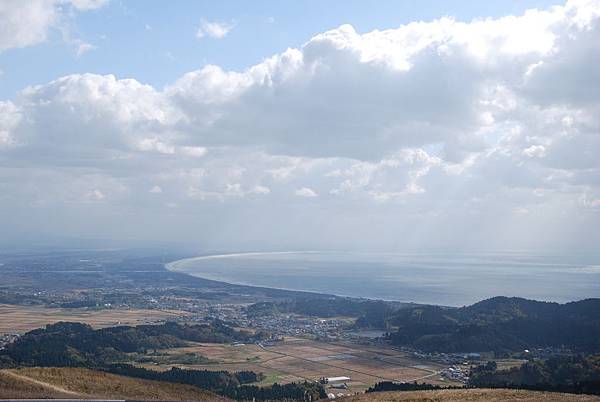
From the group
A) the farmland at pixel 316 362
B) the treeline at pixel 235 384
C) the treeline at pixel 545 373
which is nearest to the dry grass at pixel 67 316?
the farmland at pixel 316 362

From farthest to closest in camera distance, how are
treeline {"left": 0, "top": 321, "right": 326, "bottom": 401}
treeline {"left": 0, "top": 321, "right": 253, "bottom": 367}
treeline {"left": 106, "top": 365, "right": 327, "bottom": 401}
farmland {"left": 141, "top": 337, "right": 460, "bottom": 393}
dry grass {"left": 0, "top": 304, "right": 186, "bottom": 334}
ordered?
dry grass {"left": 0, "top": 304, "right": 186, "bottom": 334}
treeline {"left": 0, "top": 321, "right": 253, "bottom": 367}
farmland {"left": 141, "top": 337, "right": 460, "bottom": 393}
treeline {"left": 0, "top": 321, "right": 326, "bottom": 401}
treeline {"left": 106, "top": 365, "right": 327, "bottom": 401}

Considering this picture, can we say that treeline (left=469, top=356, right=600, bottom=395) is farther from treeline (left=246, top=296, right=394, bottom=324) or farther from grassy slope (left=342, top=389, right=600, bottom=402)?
treeline (left=246, top=296, right=394, bottom=324)

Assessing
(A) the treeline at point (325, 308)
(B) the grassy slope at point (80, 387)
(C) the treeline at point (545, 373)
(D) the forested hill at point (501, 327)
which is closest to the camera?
(B) the grassy slope at point (80, 387)

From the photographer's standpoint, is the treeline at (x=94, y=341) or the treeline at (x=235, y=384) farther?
the treeline at (x=94, y=341)

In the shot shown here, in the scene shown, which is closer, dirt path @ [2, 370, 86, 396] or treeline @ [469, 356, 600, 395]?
dirt path @ [2, 370, 86, 396]

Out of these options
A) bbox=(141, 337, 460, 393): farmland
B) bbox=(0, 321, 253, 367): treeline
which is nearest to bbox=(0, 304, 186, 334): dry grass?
bbox=(0, 321, 253, 367): treeline

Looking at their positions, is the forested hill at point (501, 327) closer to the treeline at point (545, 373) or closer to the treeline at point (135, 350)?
the treeline at point (545, 373)
